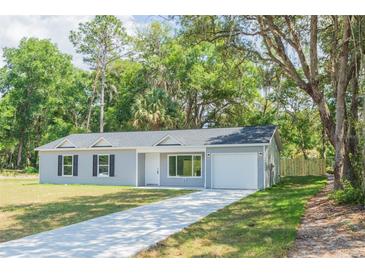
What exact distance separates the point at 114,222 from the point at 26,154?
38227 mm

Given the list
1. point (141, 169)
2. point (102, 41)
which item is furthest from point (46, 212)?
point (102, 41)

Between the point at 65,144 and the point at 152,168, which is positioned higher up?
the point at 65,144

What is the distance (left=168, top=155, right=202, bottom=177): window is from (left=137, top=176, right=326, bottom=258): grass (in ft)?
30.6

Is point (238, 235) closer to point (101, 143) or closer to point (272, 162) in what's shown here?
point (272, 162)

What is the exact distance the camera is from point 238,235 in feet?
25.3

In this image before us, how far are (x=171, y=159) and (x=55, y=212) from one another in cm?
1072

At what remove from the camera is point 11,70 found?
4009cm

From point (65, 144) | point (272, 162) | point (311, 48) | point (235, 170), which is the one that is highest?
point (311, 48)

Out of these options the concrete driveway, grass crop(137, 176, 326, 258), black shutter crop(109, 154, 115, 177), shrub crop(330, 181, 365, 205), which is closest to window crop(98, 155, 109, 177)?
black shutter crop(109, 154, 115, 177)

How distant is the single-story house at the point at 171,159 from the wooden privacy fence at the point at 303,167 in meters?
6.10

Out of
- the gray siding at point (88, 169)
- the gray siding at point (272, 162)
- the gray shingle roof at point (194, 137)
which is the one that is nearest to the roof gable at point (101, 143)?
the gray shingle roof at point (194, 137)

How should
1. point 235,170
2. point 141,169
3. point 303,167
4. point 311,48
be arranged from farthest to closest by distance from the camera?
point 303,167, point 141,169, point 235,170, point 311,48

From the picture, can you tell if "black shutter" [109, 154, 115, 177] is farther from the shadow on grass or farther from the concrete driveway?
the concrete driveway

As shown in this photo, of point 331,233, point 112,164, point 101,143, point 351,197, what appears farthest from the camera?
point 101,143
